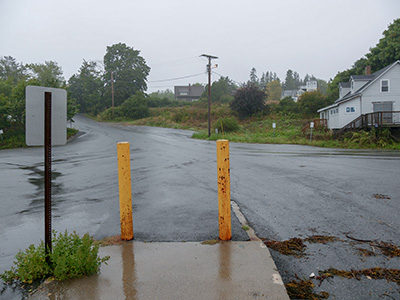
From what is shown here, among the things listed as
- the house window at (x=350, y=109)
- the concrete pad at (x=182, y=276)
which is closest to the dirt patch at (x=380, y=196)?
the concrete pad at (x=182, y=276)

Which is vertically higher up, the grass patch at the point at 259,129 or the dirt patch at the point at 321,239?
the grass patch at the point at 259,129

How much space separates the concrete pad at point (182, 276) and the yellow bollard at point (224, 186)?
0.21 metres

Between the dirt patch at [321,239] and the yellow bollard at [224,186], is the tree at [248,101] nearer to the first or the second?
the dirt patch at [321,239]

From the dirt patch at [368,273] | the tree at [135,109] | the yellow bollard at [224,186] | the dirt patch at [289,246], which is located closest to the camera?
the dirt patch at [368,273]

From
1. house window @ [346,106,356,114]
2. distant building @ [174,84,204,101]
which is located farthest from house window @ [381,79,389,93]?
distant building @ [174,84,204,101]

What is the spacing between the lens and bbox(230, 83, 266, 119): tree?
4659 cm

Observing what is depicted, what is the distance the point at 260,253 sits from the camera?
3.60 m

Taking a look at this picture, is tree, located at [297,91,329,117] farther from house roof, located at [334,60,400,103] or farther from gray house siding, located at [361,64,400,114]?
gray house siding, located at [361,64,400,114]

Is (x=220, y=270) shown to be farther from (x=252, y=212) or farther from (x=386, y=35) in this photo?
(x=386, y=35)

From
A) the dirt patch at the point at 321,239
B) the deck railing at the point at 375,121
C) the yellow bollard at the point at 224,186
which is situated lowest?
the dirt patch at the point at 321,239

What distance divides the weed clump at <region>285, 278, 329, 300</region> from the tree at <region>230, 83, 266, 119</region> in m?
44.8

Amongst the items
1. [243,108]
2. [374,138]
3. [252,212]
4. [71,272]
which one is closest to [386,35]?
[243,108]

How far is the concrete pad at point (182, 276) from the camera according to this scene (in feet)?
9.25

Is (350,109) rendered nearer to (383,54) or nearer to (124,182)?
(383,54)
